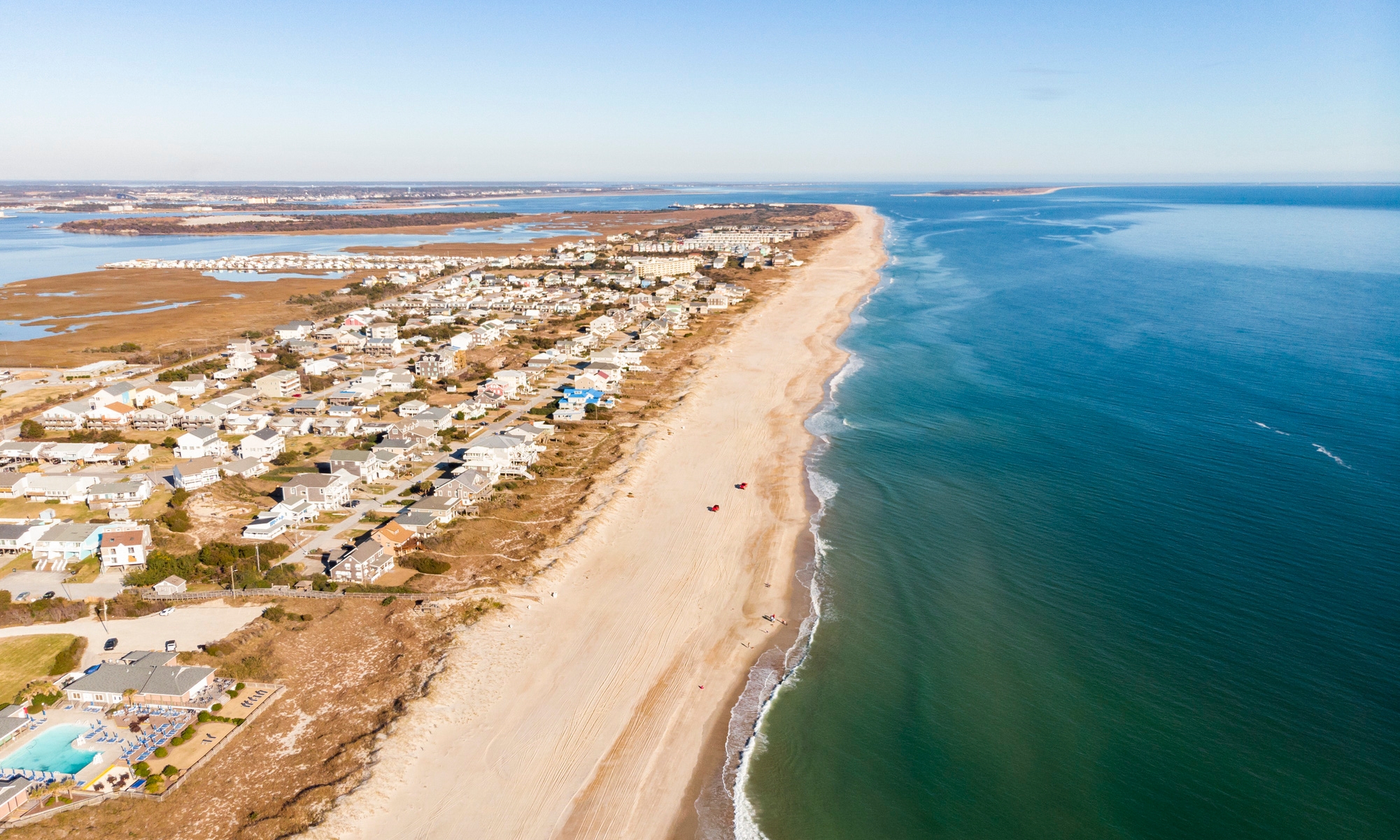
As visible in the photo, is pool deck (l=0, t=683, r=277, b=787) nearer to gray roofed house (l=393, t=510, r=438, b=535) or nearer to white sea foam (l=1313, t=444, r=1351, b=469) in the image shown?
gray roofed house (l=393, t=510, r=438, b=535)

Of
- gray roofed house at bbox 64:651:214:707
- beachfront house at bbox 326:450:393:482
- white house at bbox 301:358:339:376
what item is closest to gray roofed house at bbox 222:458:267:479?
beachfront house at bbox 326:450:393:482

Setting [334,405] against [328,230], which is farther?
[328,230]

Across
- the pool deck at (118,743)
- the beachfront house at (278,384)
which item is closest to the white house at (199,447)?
the beachfront house at (278,384)

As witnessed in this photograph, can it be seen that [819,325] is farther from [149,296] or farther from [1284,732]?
[149,296]

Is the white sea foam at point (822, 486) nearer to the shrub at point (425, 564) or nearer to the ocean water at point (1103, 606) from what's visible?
the ocean water at point (1103, 606)

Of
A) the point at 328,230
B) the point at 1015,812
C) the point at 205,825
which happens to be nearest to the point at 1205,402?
the point at 1015,812
